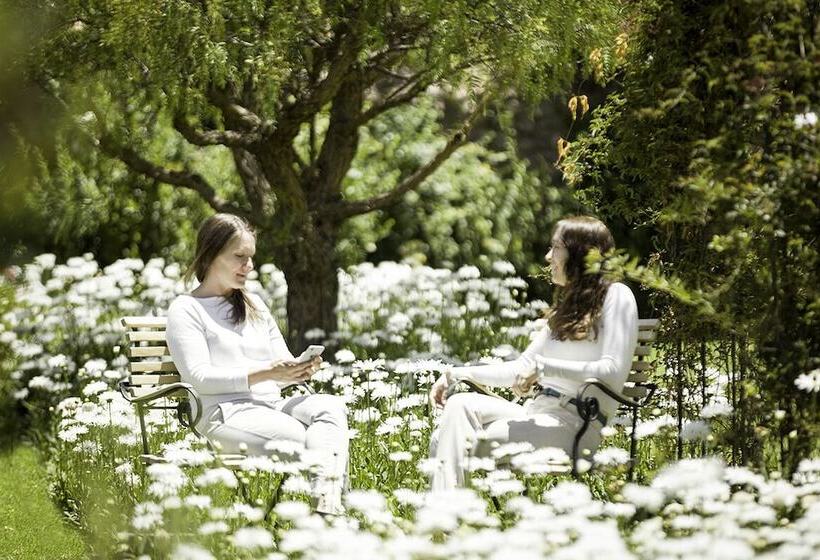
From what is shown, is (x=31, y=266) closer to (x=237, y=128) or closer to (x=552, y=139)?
(x=237, y=128)

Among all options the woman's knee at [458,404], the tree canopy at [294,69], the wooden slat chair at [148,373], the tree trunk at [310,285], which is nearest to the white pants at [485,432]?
the woman's knee at [458,404]

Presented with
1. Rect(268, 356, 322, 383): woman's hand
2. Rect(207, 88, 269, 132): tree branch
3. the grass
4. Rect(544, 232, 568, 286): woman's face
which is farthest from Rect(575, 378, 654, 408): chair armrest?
Rect(207, 88, 269, 132): tree branch

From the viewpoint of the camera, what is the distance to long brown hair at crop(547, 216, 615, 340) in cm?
472

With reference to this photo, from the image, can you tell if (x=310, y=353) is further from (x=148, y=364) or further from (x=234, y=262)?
(x=148, y=364)

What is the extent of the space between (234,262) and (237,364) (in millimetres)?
422

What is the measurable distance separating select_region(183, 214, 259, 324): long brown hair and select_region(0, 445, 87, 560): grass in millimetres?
1235

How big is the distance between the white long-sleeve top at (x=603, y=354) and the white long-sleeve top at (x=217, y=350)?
3.63 ft

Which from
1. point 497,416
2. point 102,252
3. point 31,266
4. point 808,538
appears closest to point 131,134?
point 31,266

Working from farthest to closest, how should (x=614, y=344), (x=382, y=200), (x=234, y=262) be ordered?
(x=382, y=200) < (x=234, y=262) < (x=614, y=344)

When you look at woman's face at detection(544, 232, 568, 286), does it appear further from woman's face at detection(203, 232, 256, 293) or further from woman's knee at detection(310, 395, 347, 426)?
woman's face at detection(203, 232, 256, 293)

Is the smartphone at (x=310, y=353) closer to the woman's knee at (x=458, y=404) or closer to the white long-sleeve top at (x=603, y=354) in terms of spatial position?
the woman's knee at (x=458, y=404)

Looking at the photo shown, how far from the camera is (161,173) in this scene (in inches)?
300

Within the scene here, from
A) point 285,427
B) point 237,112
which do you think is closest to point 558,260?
point 285,427

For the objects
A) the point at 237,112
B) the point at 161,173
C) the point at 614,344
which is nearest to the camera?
the point at 614,344
